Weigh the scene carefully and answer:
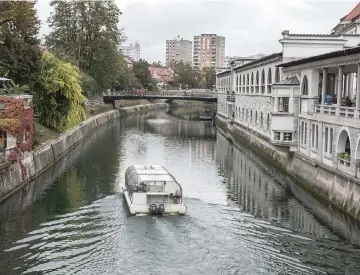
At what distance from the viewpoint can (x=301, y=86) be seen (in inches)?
1570

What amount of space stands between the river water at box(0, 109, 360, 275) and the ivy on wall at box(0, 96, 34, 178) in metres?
2.34

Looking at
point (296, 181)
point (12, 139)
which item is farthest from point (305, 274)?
point (12, 139)

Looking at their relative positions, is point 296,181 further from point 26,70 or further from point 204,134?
point 204,134

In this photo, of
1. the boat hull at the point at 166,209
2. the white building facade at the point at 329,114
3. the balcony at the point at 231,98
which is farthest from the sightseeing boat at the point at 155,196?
the balcony at the point at 231,98

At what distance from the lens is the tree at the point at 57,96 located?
161 ft

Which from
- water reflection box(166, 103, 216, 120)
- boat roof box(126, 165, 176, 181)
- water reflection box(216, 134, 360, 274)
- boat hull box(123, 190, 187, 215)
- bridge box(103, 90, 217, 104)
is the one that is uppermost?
bridge box(103, 90, 217, 104)

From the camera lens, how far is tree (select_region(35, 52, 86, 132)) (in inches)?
1930

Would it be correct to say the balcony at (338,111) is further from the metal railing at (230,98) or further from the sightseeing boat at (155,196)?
the metal railing at (230,98)

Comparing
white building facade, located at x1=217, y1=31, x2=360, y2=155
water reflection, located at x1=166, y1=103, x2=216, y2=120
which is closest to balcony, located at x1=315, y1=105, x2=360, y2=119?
white building facade, located at x1=217, y1=31, x2=360, y2=155

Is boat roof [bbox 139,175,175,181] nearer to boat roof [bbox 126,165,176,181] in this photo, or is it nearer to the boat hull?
boat roof [bbox 126,165,176,181]

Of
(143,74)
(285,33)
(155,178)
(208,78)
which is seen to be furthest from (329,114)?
(208,78)

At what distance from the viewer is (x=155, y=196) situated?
2684 centimetres

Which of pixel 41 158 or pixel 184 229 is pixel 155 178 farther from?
pixel 41 158

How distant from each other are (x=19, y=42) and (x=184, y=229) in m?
26.8
